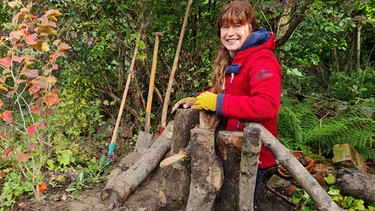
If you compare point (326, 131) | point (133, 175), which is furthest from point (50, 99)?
point (326, 131)

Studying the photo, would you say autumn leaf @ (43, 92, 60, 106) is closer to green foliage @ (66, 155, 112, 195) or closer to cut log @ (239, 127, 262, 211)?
green foliage @ (66, 155, 112, 195)

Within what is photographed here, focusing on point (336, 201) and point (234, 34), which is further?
point (336, 201)

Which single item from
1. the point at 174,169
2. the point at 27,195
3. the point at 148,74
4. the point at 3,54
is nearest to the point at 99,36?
the point at 148,74

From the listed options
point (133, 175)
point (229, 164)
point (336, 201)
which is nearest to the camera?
point (229, 164)

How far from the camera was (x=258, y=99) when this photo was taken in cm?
189

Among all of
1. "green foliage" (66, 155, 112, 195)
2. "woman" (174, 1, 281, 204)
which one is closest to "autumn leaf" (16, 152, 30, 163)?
"green foliage" (66, 155, 112, 195)

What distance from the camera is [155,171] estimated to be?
327 cm

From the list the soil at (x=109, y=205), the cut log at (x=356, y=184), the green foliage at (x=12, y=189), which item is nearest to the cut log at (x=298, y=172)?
the soil at (x=109, y=205)

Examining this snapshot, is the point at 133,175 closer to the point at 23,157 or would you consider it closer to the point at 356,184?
the point at 23,157

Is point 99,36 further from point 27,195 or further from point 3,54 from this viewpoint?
point 27,195

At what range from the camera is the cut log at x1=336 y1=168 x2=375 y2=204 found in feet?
8.90

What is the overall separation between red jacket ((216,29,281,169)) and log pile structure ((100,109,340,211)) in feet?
0.37

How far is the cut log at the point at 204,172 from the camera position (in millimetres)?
2053

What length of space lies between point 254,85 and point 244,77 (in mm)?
167
